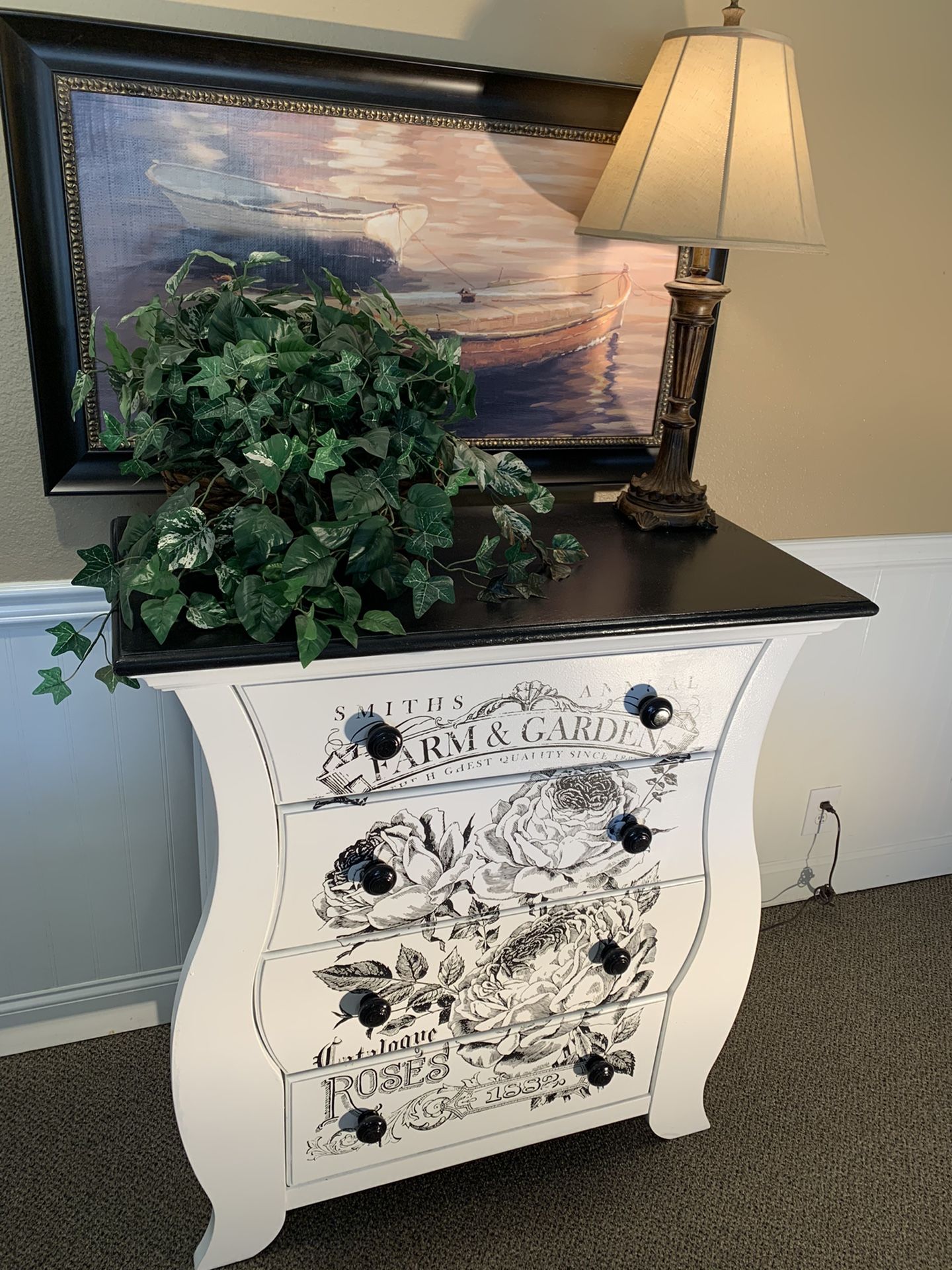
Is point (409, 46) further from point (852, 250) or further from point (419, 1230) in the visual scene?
point (419, 1230)

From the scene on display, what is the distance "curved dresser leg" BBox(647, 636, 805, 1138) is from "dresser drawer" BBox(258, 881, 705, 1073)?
4 centimetres

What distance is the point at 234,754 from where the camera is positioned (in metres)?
1.12

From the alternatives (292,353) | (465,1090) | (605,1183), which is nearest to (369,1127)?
(465,1090)

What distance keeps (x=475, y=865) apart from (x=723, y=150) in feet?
3.18

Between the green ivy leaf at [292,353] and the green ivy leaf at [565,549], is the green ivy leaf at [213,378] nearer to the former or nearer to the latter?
Answer: the green ivy leaf at [292,353]

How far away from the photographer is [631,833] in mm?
1332

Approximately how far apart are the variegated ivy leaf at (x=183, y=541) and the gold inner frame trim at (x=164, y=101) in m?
0.48

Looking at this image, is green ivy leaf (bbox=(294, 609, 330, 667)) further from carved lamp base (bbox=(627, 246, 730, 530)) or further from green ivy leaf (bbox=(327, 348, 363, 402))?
carved lamp base (bbox=(627, 246, 730, 530))

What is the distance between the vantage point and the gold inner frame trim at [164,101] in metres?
1.23

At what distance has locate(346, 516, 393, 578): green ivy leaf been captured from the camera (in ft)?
3.37

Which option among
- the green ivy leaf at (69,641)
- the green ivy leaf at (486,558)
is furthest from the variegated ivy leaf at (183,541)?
the green ivy leaf at (486,558)

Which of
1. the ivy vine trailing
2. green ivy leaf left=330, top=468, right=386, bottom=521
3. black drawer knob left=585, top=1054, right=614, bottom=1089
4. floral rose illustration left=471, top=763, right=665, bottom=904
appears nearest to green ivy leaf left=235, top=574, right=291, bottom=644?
the ivy vine trailing

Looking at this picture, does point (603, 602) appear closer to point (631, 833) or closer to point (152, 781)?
point (631, 833)

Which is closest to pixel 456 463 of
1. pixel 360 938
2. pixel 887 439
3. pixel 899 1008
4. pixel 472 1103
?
pixel 360 938
